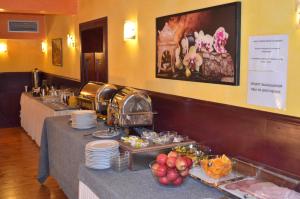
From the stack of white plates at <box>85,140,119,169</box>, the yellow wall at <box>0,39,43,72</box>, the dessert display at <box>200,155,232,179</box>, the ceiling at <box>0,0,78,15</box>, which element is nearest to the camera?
the dessert display at <box>200,155,232,179</box>

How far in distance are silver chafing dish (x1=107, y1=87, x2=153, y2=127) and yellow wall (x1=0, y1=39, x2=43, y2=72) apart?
4.99 metres

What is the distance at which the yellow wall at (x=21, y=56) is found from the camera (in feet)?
24.1

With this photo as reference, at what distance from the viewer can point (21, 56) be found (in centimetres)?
750

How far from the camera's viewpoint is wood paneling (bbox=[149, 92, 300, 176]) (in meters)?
1.97

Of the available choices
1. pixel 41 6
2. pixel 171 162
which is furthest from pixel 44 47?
pixel 171 162

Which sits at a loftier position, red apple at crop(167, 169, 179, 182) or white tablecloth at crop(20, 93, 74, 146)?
red apple at crop(167, 169, 179, 182)

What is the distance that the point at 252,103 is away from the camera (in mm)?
2211

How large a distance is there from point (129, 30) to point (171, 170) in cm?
200

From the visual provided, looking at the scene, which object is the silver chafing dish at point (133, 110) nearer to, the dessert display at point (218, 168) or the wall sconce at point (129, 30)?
the wall sconce at point (129, 30)

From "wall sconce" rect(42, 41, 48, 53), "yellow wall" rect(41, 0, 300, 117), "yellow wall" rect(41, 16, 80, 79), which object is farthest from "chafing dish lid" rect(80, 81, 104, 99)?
"wall sconce" rect(42, 41, 48, 53)

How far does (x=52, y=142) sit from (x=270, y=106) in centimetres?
222

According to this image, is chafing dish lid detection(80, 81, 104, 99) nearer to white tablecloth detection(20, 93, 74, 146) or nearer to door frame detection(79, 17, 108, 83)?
door frame detection(79, 17, 108, 83)

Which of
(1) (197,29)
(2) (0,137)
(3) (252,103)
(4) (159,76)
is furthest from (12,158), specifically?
(3) (252,103)

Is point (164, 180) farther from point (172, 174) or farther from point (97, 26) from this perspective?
point (97, 26)
